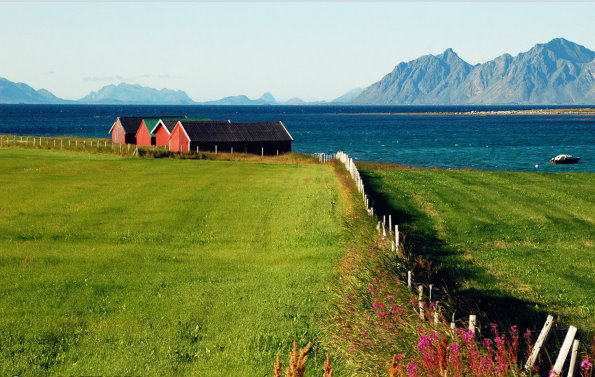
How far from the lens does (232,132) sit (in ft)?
281

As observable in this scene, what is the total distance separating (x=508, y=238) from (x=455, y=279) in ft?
27.2

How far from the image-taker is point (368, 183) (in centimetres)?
4919

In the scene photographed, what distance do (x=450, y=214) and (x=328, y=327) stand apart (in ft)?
76.0

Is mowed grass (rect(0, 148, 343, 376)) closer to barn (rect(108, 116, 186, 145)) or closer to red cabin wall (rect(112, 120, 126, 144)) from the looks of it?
barn (rect(108, 116, 186, 145))

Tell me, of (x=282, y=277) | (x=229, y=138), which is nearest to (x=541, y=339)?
(x=282, y=277)

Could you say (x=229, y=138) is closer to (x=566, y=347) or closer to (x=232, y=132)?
(x=232, y=132)

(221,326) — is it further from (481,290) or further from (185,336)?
(481,290)

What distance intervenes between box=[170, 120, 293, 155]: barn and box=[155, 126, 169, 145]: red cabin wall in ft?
16.2

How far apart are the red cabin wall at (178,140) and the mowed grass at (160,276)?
1523 inches

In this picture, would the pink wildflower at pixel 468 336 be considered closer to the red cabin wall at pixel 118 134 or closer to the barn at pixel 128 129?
the barn at pixel 128 129

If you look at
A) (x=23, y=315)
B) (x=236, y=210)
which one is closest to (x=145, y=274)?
(x=23, y=315)

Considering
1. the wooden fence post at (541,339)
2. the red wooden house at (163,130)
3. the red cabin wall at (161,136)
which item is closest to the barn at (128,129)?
the red wooden house at (163,130)

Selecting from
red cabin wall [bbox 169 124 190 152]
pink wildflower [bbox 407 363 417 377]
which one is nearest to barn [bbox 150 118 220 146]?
red cabin wall [bbox 169 124 190 152]

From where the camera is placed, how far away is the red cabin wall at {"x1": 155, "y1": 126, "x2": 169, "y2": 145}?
91706 mm
